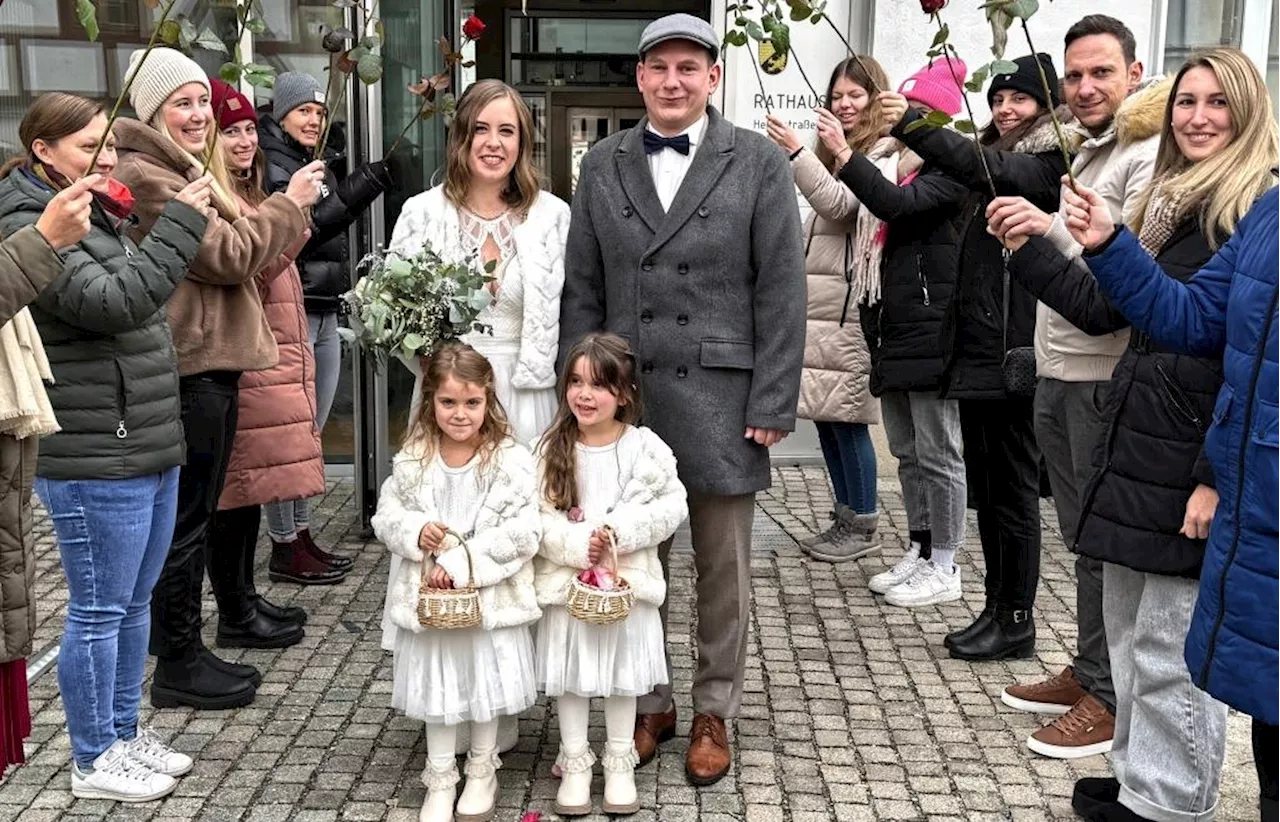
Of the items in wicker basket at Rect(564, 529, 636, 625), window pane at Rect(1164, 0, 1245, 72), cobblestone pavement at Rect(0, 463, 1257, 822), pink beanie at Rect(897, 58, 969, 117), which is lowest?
cobblestone pavement at Rect(0, 463, 1257, 822)

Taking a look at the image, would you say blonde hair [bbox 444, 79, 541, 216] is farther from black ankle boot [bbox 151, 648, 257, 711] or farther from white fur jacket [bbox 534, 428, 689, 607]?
black ankle boot [bbox 151, 648, 257, 711]

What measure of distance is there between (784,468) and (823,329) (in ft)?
8.23

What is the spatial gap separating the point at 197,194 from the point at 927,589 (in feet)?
12.3

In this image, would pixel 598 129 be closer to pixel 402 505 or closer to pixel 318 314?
pixel 318 314

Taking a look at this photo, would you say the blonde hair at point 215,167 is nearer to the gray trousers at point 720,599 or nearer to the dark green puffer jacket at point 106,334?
the dark green puffer jacket at point 106,334

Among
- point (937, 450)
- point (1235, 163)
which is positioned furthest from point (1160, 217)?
point (937, 450)

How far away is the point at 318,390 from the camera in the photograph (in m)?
6.82

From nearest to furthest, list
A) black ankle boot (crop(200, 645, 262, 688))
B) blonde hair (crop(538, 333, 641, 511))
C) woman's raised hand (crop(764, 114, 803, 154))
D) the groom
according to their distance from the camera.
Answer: blonde hair (crop(538, 333, 641, 511))
the groom
black ankle boot (crop(200, 645, 262, 688))
woman's raised hand (crop(764, 114, 803, 154))

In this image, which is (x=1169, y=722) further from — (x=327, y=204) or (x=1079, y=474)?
(x=327, y=204)

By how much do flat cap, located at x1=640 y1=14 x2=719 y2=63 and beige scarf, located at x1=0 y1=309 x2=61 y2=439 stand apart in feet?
6.48

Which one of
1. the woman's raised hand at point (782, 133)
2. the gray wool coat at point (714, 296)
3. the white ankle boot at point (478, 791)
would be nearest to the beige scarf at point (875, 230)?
the woman's raised hand at point (782, 133)

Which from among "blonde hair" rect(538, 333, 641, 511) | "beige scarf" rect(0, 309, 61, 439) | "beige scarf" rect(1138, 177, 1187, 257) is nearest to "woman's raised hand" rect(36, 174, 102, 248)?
"beige scarf" rect(0, 309, 61, 439)

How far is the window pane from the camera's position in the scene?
Answer: 30.2 feet

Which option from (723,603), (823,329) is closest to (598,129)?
(823,329)
